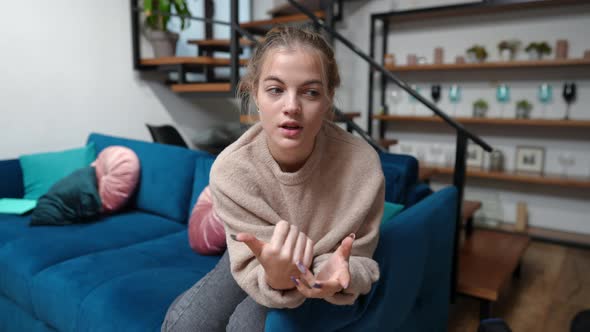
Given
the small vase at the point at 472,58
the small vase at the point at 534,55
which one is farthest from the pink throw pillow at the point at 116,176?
the small vase at the point at 534,55

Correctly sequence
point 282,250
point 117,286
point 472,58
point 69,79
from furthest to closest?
point 472,58 < point 69,79 < point 117,286 < point 282,250

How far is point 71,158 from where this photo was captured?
2363mm

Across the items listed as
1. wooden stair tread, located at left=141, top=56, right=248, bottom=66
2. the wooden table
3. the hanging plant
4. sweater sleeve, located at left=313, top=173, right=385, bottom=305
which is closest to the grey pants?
sweater sleeve, located at left=313, top=173, right=385, bottom=305

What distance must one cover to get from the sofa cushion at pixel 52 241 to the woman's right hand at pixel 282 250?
1.17m

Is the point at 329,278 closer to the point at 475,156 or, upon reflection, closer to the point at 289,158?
the point at 289,158

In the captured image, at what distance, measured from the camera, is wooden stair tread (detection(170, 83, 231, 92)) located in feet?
9.14

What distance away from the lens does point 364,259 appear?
2.91ft

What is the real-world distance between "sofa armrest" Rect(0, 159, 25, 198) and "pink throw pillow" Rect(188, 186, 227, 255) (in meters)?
1.24

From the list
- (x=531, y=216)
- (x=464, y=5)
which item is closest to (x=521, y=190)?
(x=531, y=216)

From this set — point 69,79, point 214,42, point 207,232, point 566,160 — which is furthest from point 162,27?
point 566,160

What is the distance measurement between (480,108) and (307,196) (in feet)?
9.39

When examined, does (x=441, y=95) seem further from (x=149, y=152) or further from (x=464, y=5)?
(x=149, y=152)

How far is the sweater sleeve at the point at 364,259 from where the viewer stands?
0.81 m

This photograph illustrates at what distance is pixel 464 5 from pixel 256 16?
6.26 ft
